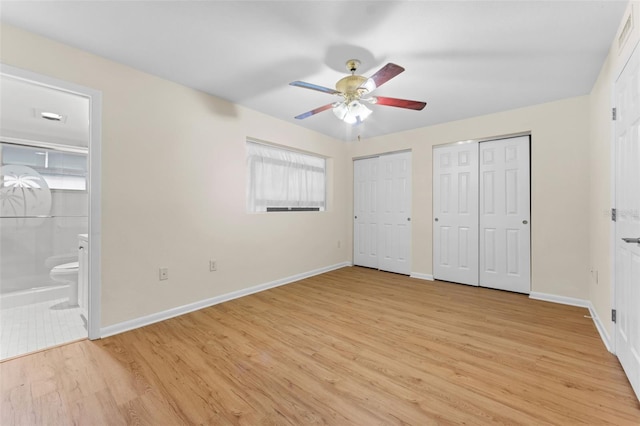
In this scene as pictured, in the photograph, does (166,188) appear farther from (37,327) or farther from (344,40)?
(344,40)

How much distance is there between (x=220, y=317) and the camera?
2.72m

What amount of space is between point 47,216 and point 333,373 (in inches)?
182

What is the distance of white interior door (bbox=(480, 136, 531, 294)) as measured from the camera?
346 centimetres

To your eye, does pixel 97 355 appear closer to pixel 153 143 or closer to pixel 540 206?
pixel 153 143

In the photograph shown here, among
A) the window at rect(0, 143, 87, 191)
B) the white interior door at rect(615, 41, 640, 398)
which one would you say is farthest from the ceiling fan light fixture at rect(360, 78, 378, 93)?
the window at rect(0, 143, 87, 191)

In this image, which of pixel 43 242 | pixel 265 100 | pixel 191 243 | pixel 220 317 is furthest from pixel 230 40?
pixel 43 242

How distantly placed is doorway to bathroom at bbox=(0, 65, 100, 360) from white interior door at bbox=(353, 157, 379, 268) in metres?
3.88

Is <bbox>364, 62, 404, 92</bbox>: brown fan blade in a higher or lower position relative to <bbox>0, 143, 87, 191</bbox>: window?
higher

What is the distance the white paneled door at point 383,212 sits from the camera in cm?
450

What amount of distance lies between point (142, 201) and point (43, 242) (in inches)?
105

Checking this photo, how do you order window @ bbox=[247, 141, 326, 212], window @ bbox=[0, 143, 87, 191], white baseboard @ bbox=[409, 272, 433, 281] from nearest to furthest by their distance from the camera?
window @ bbox=[0, 143, 87, 191]
window @ bbox=[247, 141, 326, 212]
white baseboard @ bbox=[409, 272, 433, 281]

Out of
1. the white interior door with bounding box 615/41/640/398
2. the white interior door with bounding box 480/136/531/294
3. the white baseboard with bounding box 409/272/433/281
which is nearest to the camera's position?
the white interior door with bounding box 615/41/640/398

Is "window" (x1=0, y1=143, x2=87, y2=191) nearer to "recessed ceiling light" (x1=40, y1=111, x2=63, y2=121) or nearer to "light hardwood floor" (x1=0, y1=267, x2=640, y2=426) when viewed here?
"recessed ceiling light" (x1=40, y1=111, x2=63, y2=121)

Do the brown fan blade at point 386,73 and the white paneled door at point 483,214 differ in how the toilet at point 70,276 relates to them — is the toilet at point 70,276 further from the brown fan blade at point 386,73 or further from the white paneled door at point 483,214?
the white paneled door at point 483,214
